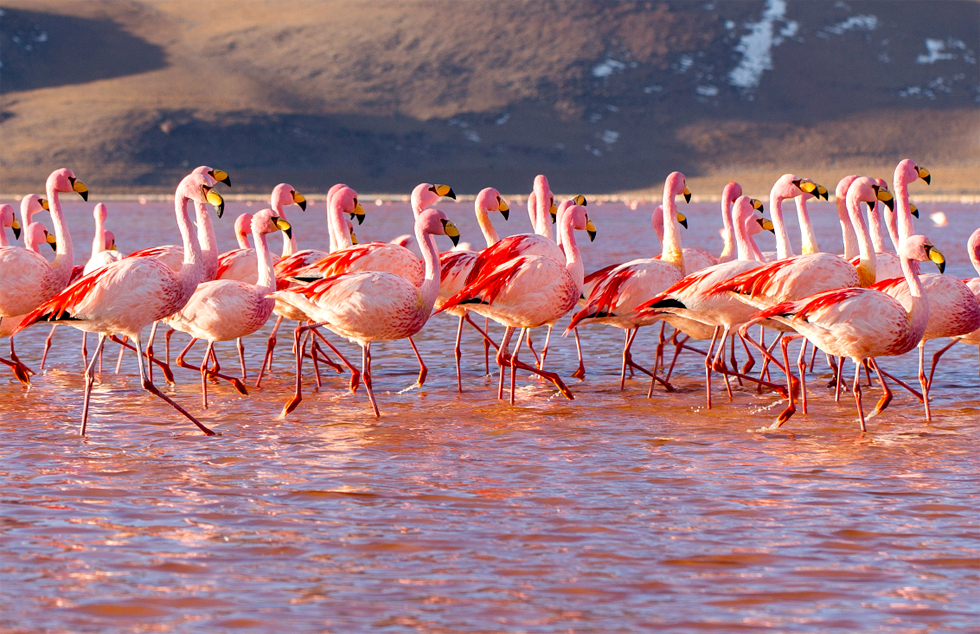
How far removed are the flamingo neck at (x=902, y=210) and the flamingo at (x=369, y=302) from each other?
3587 millimetres

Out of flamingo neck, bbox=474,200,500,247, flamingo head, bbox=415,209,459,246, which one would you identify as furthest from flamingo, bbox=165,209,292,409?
flamingo neck, bbox=474,200,500,247

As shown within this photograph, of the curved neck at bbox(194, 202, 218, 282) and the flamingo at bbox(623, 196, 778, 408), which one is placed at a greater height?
the curved neck at bbox(194, 202, 218, 282)

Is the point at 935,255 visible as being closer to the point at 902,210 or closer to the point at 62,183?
the point at 902,210

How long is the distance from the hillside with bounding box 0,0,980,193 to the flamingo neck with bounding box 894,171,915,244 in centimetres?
6992

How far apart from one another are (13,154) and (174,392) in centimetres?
7569

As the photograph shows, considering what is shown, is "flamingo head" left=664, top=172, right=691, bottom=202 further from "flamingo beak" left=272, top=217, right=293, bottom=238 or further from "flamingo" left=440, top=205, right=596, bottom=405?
"flamingo beak" left=272, top=217, right=293, bottom=238

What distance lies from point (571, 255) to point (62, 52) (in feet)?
323

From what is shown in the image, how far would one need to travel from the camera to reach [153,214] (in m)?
52.3

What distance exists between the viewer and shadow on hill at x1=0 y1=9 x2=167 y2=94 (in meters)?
95.2

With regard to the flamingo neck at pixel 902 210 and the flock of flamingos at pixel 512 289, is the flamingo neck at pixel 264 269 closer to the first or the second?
the flock of flamingos at pixel 512 289

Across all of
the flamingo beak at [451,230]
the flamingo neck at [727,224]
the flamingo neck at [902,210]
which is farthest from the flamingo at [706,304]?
the flamingo neck at [727,224]

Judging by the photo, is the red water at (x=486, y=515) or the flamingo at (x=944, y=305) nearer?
the red water at (x=486, y=515)

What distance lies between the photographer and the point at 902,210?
381 inches

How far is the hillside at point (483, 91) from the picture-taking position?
3226 inches
